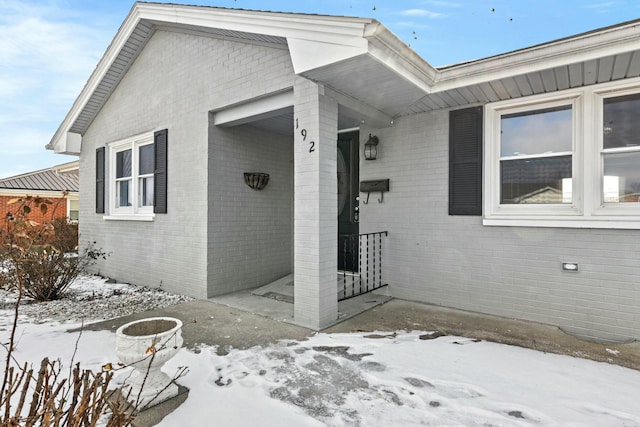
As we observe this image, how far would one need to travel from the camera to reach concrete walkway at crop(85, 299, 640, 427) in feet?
10.4

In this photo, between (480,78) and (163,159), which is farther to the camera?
(163,159)

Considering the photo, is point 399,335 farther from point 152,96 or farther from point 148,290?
point 152,96

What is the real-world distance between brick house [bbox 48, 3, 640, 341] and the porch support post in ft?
0.07

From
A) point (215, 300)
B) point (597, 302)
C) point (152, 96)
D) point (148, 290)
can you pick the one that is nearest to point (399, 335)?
point (597, 302)

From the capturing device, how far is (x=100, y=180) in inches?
273

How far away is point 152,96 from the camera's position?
5812mm

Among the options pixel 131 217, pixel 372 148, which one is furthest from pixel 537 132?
pixel 131 217

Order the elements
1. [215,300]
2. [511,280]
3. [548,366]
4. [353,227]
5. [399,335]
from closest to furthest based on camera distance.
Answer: [548,366], [399,335], [511,280], [215,300], [353,227]

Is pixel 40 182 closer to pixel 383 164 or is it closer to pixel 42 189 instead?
pixel 42 189

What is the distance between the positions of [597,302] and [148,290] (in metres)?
6.11

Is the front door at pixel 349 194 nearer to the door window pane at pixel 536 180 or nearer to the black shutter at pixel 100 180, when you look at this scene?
the door window pane at pixel 536 180

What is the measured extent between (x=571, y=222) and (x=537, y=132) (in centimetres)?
109

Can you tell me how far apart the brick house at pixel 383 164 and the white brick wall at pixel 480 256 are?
0.05 feet

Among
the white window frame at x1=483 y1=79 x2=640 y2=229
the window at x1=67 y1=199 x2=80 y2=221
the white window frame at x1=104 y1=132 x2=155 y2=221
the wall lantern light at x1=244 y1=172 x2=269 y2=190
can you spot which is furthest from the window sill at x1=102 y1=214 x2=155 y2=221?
the window at x1=67 y1=199 x2=80 y2=221
